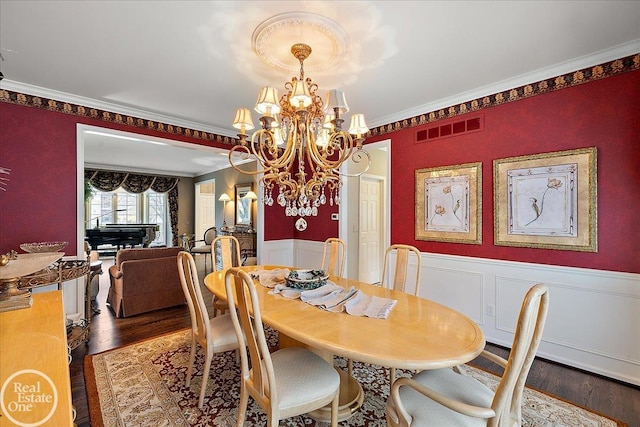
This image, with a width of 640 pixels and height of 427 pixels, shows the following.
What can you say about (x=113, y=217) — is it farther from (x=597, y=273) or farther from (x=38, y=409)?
(x=597, y=273)

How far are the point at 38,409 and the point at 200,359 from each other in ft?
7.16

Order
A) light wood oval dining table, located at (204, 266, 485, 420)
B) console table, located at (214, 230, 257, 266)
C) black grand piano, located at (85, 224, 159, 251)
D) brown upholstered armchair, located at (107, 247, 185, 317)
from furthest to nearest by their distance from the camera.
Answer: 1. black grand piano, located at (85, 224, 159, 251)
2. console table, located at (214, 230, 257, 266)
3. brown upholstered armchair, located at (107, 247, 185, 317)
4. light wood oval dining table, located at (204, 266, 485, 420)

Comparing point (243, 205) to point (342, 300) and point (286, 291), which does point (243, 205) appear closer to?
point (286, 291)

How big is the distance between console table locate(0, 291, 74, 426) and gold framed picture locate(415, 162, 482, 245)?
11.2 ft

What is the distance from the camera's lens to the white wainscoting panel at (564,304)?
7.84 ft

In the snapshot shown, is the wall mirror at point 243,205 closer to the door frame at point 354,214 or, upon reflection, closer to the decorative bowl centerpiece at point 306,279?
the door frame at point 354,214

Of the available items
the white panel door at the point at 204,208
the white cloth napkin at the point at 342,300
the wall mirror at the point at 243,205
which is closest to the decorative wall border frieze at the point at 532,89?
the white cloth napkin at the point at 342,300

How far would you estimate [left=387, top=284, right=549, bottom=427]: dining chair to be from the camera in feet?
3.65

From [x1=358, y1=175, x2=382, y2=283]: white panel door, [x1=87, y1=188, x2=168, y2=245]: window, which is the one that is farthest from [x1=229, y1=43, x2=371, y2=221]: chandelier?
[x1=87, y1=188, x2=168, y2=245]: window

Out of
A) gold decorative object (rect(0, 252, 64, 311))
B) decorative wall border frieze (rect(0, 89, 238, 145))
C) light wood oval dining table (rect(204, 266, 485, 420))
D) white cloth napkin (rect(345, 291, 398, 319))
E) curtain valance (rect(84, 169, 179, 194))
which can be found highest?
decorative wall border frieze (rect(0, 89, 238, 145))

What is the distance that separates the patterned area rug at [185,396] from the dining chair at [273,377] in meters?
Result: 0.47

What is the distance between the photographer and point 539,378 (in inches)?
97.3

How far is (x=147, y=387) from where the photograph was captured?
2.27 meters

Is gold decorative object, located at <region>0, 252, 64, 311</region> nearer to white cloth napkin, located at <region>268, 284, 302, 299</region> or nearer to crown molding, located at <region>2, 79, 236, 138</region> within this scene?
white cloth napkin, located at <region>268, 284, 302, 299</region>
